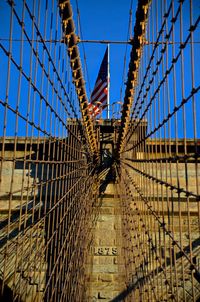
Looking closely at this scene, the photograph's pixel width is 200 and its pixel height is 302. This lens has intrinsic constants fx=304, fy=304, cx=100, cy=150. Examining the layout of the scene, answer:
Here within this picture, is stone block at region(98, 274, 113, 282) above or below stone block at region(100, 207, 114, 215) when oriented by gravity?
below

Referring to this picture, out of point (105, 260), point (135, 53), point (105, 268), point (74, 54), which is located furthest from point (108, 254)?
point (135, 53)

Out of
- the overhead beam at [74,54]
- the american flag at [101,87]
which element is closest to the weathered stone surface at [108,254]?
the overhead beam at [74,54]

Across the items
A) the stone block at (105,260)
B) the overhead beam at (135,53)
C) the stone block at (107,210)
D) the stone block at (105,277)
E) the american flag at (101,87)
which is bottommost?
the stone block at (105,277)

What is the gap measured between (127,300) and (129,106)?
350cm

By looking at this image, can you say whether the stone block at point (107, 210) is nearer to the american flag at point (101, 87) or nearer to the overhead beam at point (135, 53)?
the overhead beam at point (135, 53)

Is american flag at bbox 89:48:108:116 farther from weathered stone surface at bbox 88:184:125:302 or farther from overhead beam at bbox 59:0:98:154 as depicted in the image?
overhead beam at bbox 59:0:98:154

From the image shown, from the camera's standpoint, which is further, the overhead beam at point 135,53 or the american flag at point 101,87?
the american flag at point 101,87

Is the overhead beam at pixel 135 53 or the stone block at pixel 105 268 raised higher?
the overhead beam at pixel 135 53

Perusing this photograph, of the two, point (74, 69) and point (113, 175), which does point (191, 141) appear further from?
point (74, 69)

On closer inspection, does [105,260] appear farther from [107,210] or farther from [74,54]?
[74,54]

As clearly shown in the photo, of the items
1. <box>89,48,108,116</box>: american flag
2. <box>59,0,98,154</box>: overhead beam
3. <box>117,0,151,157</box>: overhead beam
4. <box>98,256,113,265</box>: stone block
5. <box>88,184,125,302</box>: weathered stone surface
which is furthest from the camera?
<box>89,48,108,116</box>: american flag

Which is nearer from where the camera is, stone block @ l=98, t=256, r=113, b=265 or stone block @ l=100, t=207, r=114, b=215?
stone block @ l=98, t=256, r=113, b=265

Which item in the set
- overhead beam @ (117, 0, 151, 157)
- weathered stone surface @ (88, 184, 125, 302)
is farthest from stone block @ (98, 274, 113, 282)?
overhead beam @ (117, 0, 151, 157)

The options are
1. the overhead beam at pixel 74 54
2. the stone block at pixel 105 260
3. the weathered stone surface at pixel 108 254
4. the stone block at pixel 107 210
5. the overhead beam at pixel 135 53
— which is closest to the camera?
the overhead beam at pixel 135 53
